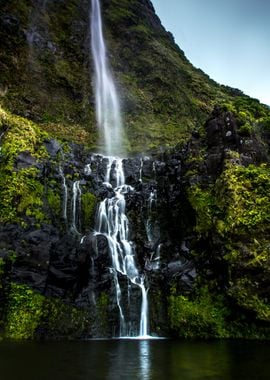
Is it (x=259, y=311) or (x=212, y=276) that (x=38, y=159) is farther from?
(x=259, y=311)

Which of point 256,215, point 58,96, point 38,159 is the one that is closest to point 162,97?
point 58,96

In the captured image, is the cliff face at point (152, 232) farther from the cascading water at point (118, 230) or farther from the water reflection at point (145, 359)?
the water reflection at point (145, 359)

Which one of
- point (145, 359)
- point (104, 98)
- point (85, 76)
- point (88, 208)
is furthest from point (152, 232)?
point (85, 76)

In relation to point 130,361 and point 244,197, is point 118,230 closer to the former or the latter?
point 244,197

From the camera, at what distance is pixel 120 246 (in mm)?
20219

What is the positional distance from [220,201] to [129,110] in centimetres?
2254

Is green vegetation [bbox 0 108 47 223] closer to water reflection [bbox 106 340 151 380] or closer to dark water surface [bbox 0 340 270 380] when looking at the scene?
dark water surface [bbox 0 340 270 380]

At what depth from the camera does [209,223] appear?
19609mm

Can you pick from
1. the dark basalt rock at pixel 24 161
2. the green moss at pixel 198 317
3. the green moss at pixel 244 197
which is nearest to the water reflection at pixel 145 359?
the green moss at pixel 198 317

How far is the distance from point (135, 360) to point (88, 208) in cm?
1158

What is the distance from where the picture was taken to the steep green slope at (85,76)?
34188mm

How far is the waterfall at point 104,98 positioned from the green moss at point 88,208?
9.29 meters

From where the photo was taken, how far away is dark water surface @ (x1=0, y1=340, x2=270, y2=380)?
944 cm

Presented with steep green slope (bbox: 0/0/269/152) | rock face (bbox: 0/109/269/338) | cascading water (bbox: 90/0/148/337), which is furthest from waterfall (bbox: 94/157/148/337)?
steep green slope (bbox: 0/0/269/152)
